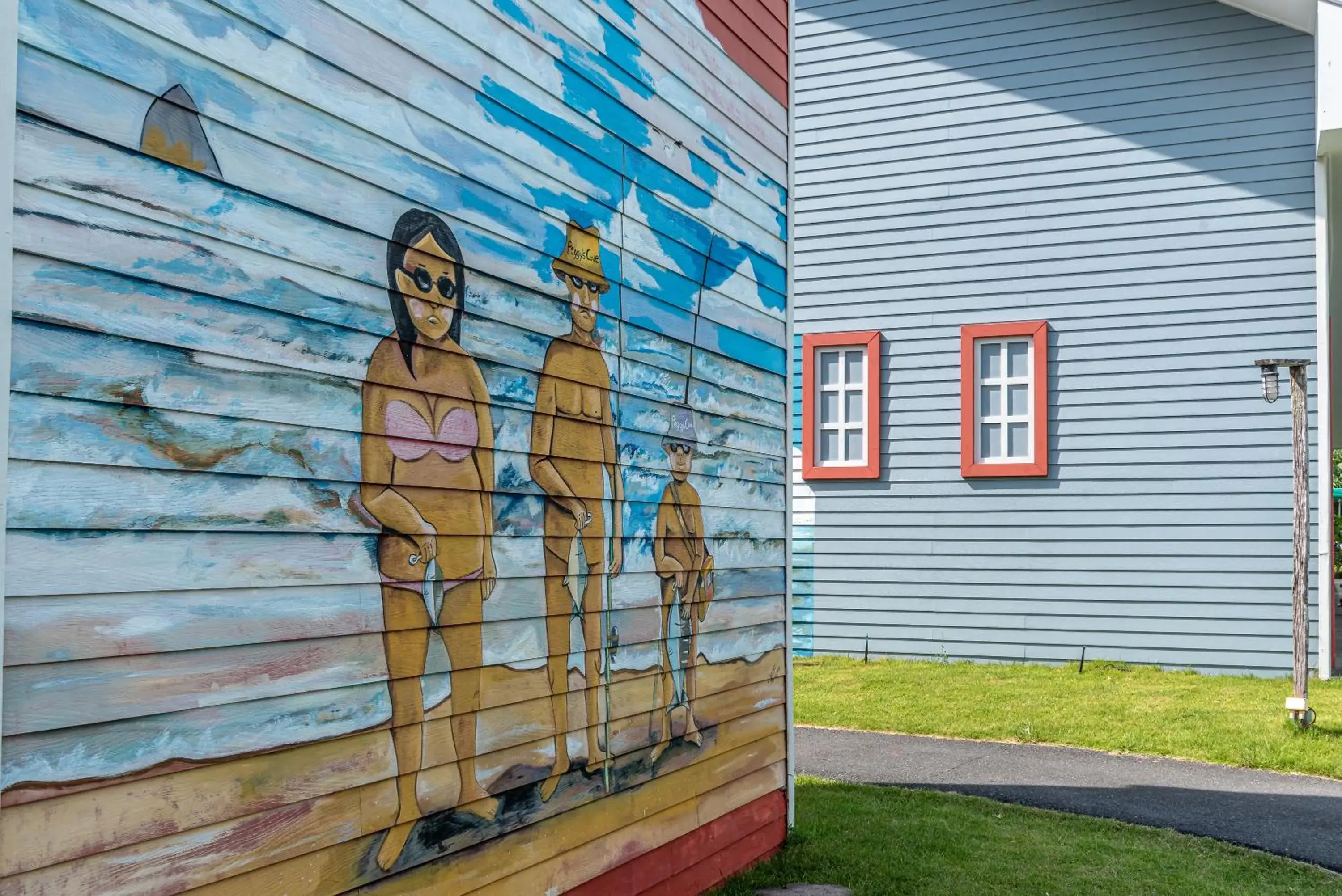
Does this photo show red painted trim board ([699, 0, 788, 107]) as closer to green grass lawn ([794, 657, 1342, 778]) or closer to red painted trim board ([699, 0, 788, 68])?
red painted trim board ([699, 0, 788, 68])

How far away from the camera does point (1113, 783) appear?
27.9 feet

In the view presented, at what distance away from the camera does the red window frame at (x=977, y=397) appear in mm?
13031

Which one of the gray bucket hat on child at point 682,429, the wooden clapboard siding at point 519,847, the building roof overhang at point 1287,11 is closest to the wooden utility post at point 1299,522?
the building roof overhang at point 1287,11

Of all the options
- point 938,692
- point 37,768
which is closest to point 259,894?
point 37,768

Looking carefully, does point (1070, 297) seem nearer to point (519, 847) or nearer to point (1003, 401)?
point (1003, 401)

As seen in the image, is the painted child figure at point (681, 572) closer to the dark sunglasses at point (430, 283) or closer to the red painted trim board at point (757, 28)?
the dark sunglasses at point (430, 283)

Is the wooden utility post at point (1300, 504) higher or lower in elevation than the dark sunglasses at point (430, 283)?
lower

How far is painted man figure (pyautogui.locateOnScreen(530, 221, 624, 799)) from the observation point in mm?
4453

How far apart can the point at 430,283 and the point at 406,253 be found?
0.14 m

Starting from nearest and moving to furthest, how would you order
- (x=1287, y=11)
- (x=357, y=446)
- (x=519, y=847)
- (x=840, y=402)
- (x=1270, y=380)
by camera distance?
(x=357, y=446) → (x=519, y=847) → (x=1270, y=380) → (x=1287, y=11) → (x=840, y=402)

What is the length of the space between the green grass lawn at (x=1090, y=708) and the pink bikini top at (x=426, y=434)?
712 cm

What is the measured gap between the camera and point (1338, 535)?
30.7 metres

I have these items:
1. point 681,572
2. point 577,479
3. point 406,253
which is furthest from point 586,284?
point 681,572

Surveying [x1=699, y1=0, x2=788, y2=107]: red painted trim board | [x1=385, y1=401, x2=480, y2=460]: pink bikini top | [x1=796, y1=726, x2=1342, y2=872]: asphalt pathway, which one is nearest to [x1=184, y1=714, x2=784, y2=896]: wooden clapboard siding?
[x1=385, y1=401, x2=480, y2=460]: pink bikini top
